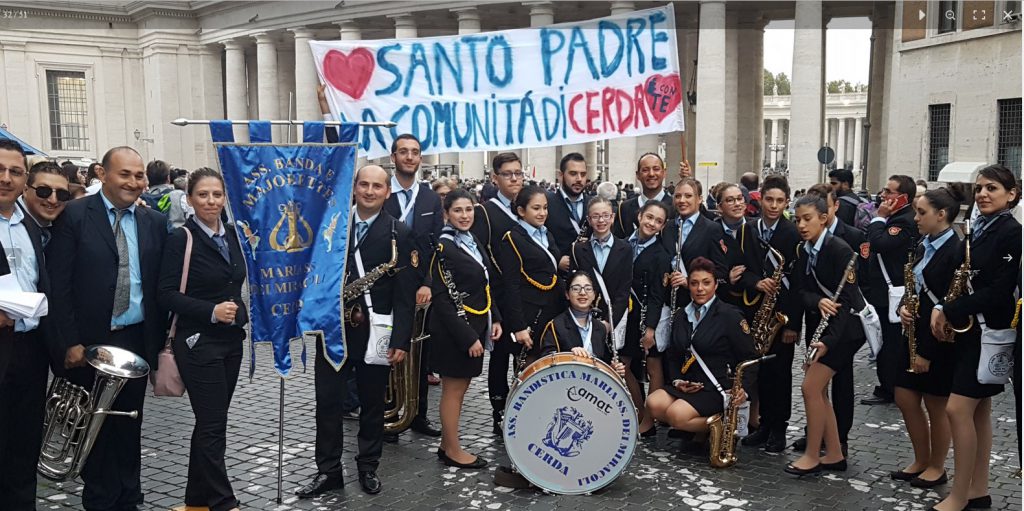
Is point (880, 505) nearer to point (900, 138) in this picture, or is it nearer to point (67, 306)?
point (67, 306)

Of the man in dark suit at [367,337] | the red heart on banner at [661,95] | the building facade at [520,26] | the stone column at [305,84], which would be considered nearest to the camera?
the man in dark suit at [367,337]

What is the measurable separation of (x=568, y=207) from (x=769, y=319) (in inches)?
82.2

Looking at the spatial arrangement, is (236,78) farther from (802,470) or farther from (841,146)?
(841,146)

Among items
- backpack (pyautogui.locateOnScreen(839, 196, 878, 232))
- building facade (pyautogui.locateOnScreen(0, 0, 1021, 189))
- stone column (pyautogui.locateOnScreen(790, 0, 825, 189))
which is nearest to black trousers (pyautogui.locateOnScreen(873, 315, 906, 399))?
backpack (pyautogui.locateOnScreen(839, 196, 878, 232))

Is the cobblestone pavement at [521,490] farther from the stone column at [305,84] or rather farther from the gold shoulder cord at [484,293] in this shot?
the stone column at [305,84]

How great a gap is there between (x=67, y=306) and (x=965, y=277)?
555 cm

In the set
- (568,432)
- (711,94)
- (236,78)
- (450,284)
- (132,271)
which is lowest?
(568,432)

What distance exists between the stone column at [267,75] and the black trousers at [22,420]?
1818 inches

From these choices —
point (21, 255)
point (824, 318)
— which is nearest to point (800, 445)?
point (824, 318)

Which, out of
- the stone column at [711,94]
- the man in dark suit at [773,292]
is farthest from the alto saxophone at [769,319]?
the stone column at [711,94]

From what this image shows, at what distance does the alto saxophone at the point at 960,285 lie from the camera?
5594 mm

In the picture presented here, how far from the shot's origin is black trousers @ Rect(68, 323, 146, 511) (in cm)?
560

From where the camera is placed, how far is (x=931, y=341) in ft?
19.5

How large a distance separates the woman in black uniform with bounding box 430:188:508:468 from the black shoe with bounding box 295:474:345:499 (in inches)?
37.6
